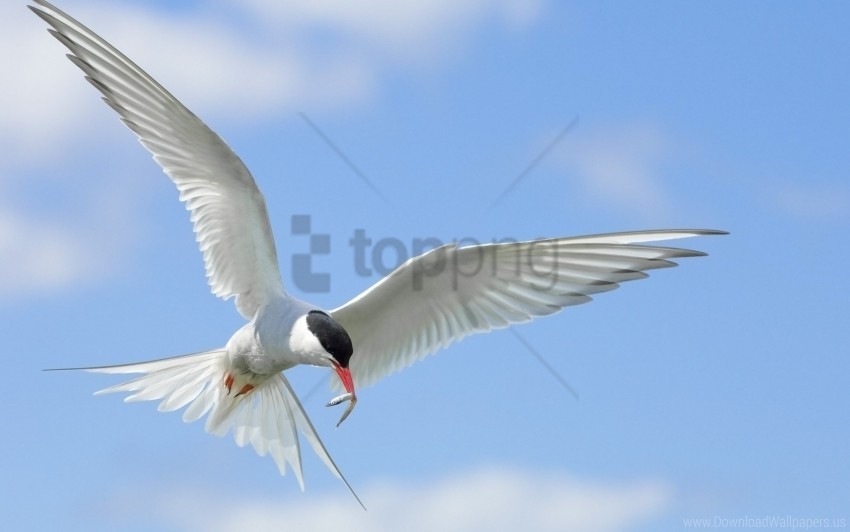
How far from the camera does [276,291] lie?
638cm

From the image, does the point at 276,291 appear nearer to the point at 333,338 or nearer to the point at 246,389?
the point at 246,389

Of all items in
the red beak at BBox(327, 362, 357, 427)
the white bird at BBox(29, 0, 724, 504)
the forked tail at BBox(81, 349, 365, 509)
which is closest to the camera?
the red beak at BBox(327, 362, 357, 427)

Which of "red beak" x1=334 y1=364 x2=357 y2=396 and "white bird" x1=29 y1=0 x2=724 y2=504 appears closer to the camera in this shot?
"red beak" x1=334 y1=364 x2=357 y2=396

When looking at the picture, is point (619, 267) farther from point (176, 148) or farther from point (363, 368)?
point (176, 148)

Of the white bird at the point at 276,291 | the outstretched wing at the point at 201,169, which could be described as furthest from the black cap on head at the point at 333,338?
the outstretched wing at the point at 201,169

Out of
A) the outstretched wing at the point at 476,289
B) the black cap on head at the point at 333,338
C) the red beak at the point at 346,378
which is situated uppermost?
the outstretched wing at the point at 476,289

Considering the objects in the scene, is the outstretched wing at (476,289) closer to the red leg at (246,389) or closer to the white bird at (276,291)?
the white bird at (276,291)

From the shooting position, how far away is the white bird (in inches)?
231

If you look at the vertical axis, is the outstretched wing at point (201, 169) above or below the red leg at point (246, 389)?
above

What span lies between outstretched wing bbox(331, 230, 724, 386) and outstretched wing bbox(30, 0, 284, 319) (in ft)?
1.89

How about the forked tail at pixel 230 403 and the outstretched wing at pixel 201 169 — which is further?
the forked tail at pixel 230 403

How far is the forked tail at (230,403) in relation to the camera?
6512mm

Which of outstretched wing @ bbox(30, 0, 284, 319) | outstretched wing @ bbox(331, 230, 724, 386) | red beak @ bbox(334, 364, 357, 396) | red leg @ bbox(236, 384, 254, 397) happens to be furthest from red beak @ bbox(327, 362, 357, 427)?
red leg @ bbox(236, 384, 254, 397)

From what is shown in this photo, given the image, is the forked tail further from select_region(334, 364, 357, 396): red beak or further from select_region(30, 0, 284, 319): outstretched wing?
select_region(334, 364, 357, 396): red beak
